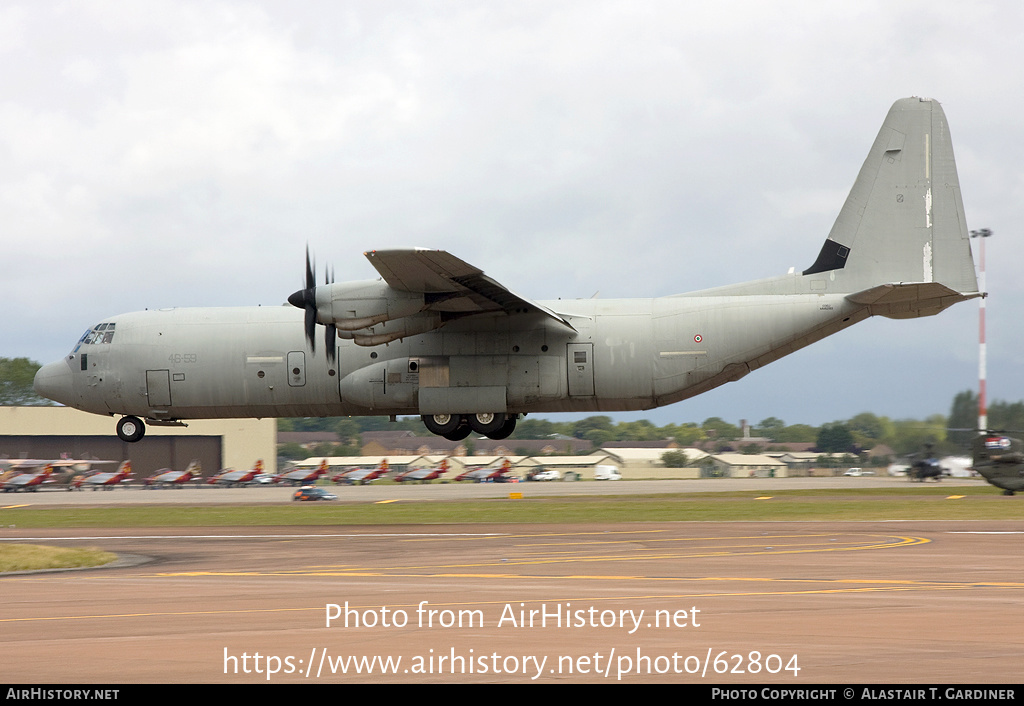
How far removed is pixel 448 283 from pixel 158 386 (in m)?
12.0

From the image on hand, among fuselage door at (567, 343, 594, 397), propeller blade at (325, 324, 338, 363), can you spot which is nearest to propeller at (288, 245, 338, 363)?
propeller blade at (325, 324, 338, 363)

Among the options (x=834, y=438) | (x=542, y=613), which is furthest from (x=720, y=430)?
(x=542, y=613)

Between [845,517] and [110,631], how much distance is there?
66.5ft

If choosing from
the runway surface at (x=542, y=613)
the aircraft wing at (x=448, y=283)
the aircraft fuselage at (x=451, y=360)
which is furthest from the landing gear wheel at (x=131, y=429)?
the runway surface at (x=542, y=613)

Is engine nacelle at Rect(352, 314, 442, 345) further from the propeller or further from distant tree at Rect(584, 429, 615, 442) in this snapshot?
Result: distant tree at Rect(584, 429, 615, 442)

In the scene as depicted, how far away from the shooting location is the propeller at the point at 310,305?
3238cm

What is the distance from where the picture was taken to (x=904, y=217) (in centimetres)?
3447

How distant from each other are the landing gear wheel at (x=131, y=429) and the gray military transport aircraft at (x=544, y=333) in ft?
3.74

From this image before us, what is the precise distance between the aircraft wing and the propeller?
2652 millimetres

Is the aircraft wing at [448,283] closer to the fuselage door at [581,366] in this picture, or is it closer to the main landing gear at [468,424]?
the fuselage door at [581,366]

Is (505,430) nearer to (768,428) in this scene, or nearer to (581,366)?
(581,366)

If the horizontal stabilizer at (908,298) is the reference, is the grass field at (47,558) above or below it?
below
